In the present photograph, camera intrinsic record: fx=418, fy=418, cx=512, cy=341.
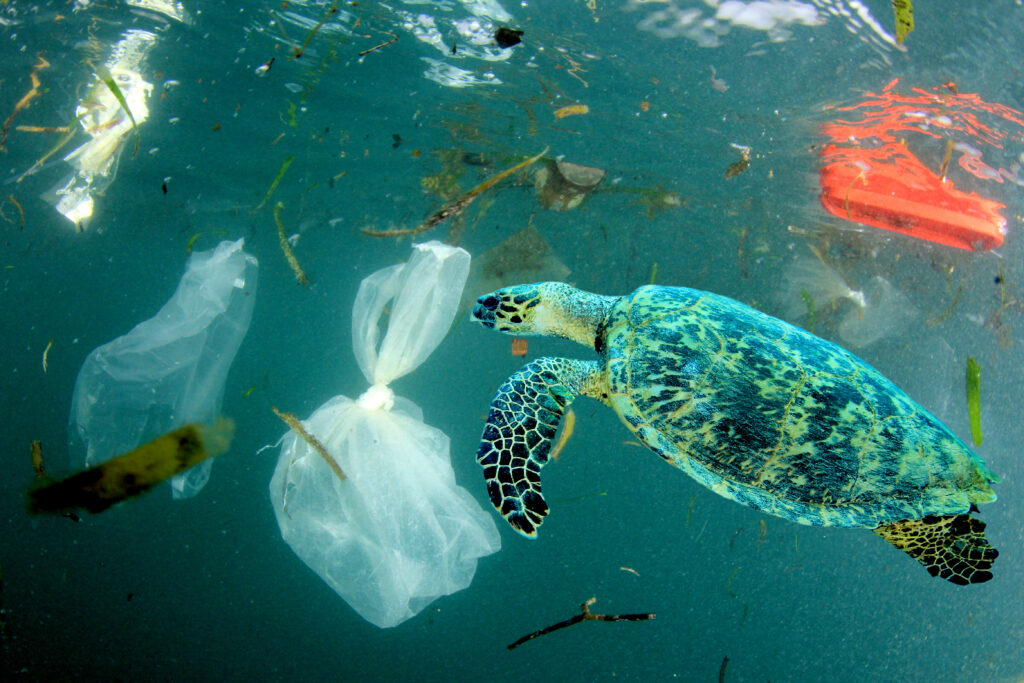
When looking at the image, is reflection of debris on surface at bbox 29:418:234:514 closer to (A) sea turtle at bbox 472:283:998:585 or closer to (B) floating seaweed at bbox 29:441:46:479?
(B) floating seaweed at bbox 29:441:46:479

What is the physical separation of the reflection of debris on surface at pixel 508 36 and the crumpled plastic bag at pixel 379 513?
13.4 feet

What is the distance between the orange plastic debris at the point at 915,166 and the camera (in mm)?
4711

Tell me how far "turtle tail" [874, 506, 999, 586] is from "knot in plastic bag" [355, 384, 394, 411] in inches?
142

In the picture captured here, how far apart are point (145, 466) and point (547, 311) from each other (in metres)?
3.70

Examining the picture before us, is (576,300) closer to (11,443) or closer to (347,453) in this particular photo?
(347,453)

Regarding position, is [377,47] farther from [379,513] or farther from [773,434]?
[773,434]

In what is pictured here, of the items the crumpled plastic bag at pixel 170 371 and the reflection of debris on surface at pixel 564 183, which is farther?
the reflection of debris on surface at pixel 564 183

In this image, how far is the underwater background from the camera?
14.6ft

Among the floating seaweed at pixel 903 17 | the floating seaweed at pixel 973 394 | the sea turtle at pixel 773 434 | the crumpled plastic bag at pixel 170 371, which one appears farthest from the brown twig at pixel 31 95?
the floating seaweed at pixel 973 394

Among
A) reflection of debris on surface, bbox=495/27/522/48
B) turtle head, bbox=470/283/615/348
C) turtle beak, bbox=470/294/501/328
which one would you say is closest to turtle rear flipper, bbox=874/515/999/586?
turtle head, bbox=470/283/615/348

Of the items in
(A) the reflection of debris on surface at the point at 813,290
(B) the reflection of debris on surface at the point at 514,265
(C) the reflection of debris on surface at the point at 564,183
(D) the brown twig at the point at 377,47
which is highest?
(D) the brown twig at the point at 377,47

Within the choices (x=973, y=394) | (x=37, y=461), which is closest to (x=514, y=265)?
(x=973, y=394)

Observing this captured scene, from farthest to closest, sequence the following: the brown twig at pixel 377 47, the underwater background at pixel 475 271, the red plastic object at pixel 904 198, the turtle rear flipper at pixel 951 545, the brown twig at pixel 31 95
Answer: the brown twig at pixel 31 95 < the red plastic object at pixel 904 198 < the brown twig at pixel 377 47 < the underwater background at pixel 475 271 < the turtle rear flipper at pixel 951 545

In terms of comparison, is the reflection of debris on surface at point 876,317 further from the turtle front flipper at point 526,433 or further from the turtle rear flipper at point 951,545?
the turtle front flipper at point 526,433
